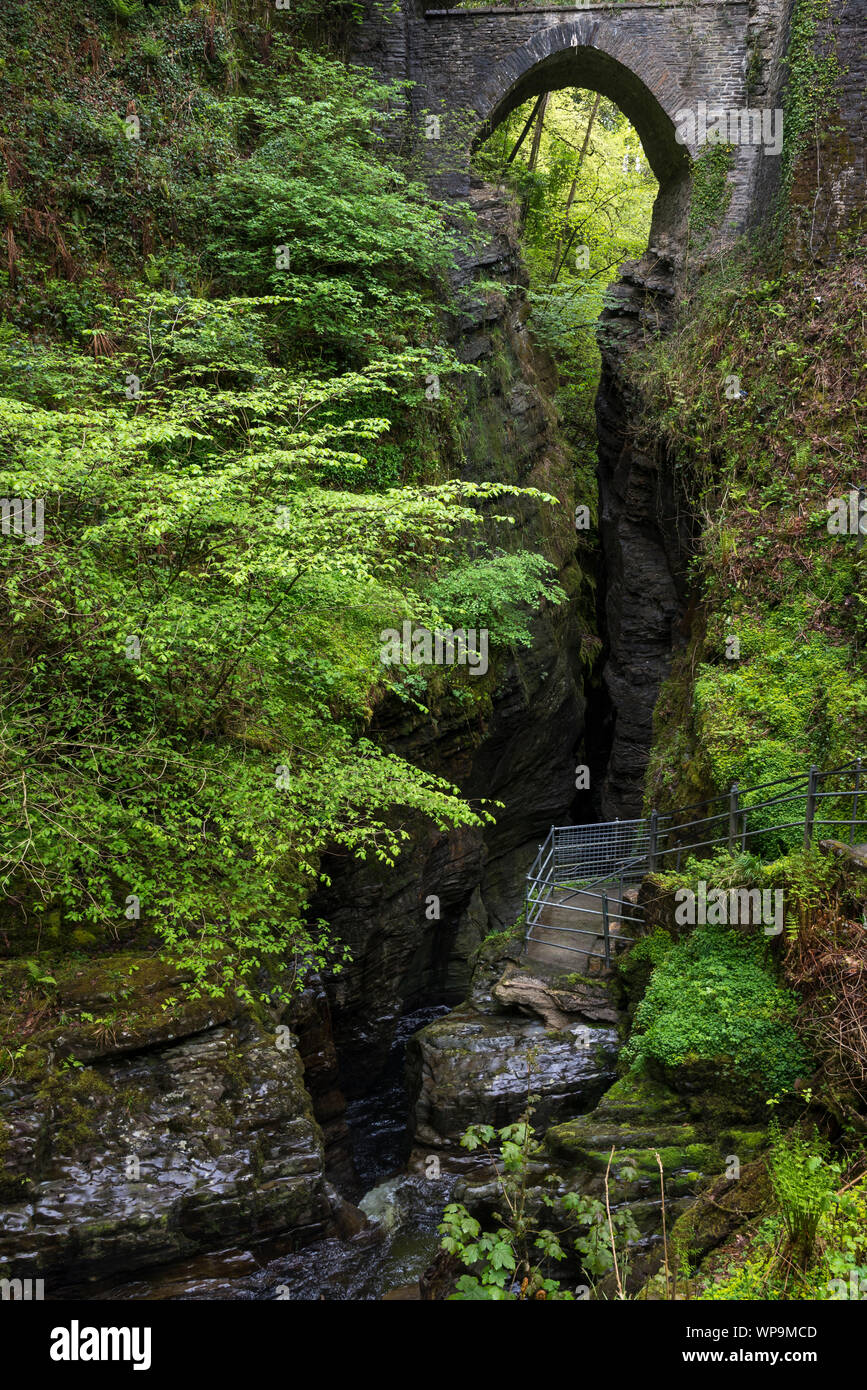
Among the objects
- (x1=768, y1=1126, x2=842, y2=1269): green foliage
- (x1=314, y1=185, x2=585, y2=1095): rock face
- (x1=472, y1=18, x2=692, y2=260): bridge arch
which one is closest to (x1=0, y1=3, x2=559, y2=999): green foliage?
(x1=314, y1=185, x2=585, y2=1095): rock face

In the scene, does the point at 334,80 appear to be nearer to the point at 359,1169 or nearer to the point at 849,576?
the point at 849,576

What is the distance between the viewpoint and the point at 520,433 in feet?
52.6

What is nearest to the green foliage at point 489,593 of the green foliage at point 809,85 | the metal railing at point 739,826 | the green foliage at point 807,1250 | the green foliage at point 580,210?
the metal railing at point 739,826

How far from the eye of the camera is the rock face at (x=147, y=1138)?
19.5 ft

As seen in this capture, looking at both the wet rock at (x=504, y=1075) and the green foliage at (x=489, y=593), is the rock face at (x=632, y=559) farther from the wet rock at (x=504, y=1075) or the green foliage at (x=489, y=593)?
the wet rock at (x=504, y=1075)

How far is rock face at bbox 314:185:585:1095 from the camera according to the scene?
447 inches

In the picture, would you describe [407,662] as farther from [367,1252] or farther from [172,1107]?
[367,1252]

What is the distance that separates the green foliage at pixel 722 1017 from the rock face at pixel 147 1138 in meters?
3.21

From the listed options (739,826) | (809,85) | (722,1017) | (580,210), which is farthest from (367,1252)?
(580,210)

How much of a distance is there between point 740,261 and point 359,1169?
51.4 feet

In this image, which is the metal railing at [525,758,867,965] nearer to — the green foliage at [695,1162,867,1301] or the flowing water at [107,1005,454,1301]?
the green foliage at [695,1162,867,1301]

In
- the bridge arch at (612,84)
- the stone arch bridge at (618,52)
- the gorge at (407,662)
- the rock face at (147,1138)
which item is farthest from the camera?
the bridge arch at (612,84)

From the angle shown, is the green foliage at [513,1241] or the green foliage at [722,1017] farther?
the green foliage at [722,1017]
